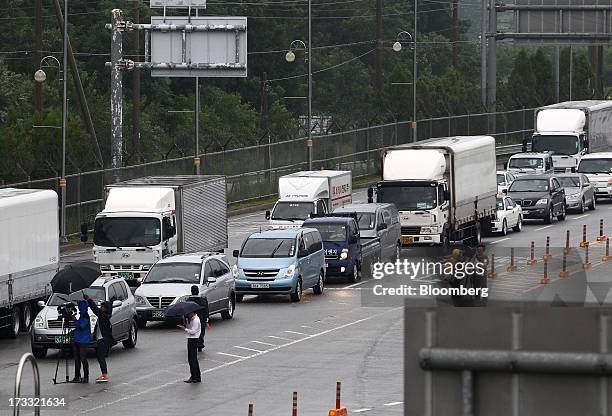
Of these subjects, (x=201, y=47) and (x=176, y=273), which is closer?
(x=176, y=273)

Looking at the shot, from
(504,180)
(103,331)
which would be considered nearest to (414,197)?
(504,180)

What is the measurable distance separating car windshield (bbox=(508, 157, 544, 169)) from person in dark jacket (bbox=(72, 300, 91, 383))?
4049cm

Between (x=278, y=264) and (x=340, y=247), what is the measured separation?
399 cm

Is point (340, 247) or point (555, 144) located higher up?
point (555, 144)

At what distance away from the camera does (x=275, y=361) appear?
29.3 meters

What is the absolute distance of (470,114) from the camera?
8825 cm

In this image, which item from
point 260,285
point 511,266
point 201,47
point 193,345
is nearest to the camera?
point 193,345

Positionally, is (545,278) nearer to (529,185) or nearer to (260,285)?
(260,285)

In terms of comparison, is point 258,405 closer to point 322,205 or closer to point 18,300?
point 18,300

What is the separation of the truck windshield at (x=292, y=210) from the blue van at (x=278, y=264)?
801 centimetres

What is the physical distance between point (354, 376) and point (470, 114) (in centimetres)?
6186

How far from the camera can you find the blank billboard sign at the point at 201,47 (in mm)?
55312

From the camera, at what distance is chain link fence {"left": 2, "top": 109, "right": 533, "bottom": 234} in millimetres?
56719

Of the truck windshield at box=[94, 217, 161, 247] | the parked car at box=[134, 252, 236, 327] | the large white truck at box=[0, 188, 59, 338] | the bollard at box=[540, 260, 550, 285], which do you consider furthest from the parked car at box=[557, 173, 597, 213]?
the large white truck at box=[0, 188, 59, 338]
